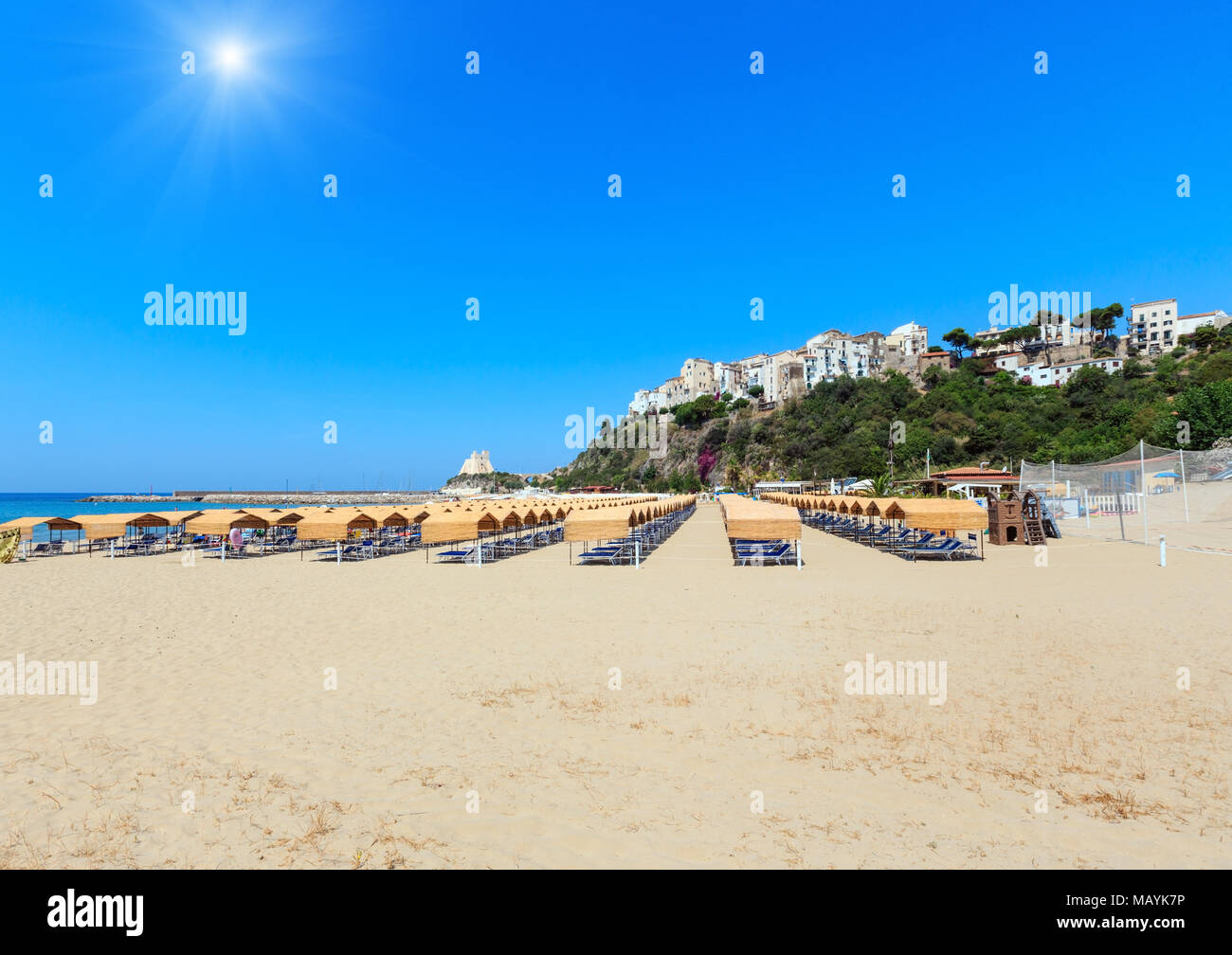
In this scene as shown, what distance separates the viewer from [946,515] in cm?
1912

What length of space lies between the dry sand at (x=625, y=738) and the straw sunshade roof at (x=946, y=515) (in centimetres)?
664

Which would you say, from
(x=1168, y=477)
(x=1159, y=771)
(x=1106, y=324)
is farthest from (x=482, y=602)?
(x=1106, y=324)

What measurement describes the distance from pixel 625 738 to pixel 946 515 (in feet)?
55.4

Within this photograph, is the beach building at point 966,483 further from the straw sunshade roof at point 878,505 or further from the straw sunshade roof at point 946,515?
the straw sunshade roof at point 946,515

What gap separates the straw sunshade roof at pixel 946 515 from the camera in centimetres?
1897

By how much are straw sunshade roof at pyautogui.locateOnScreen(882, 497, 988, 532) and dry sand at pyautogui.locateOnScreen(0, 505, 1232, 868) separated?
21.8 feet

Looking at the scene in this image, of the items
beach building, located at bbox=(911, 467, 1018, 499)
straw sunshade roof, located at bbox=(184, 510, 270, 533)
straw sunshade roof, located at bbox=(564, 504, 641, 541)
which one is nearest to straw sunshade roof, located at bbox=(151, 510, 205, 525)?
straw sunshade roof, located at bbox=(184, 510, 270, 533)

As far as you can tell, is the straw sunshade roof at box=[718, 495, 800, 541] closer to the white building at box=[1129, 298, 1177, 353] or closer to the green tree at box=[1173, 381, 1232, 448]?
the green tree at box=[1173, 381, 1232, 448]

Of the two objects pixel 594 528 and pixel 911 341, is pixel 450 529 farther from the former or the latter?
pixel 911 341

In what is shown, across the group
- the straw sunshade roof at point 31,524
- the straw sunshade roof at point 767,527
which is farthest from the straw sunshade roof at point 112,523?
the straw sunshade roof at point 767,527

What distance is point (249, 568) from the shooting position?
19.7 m
